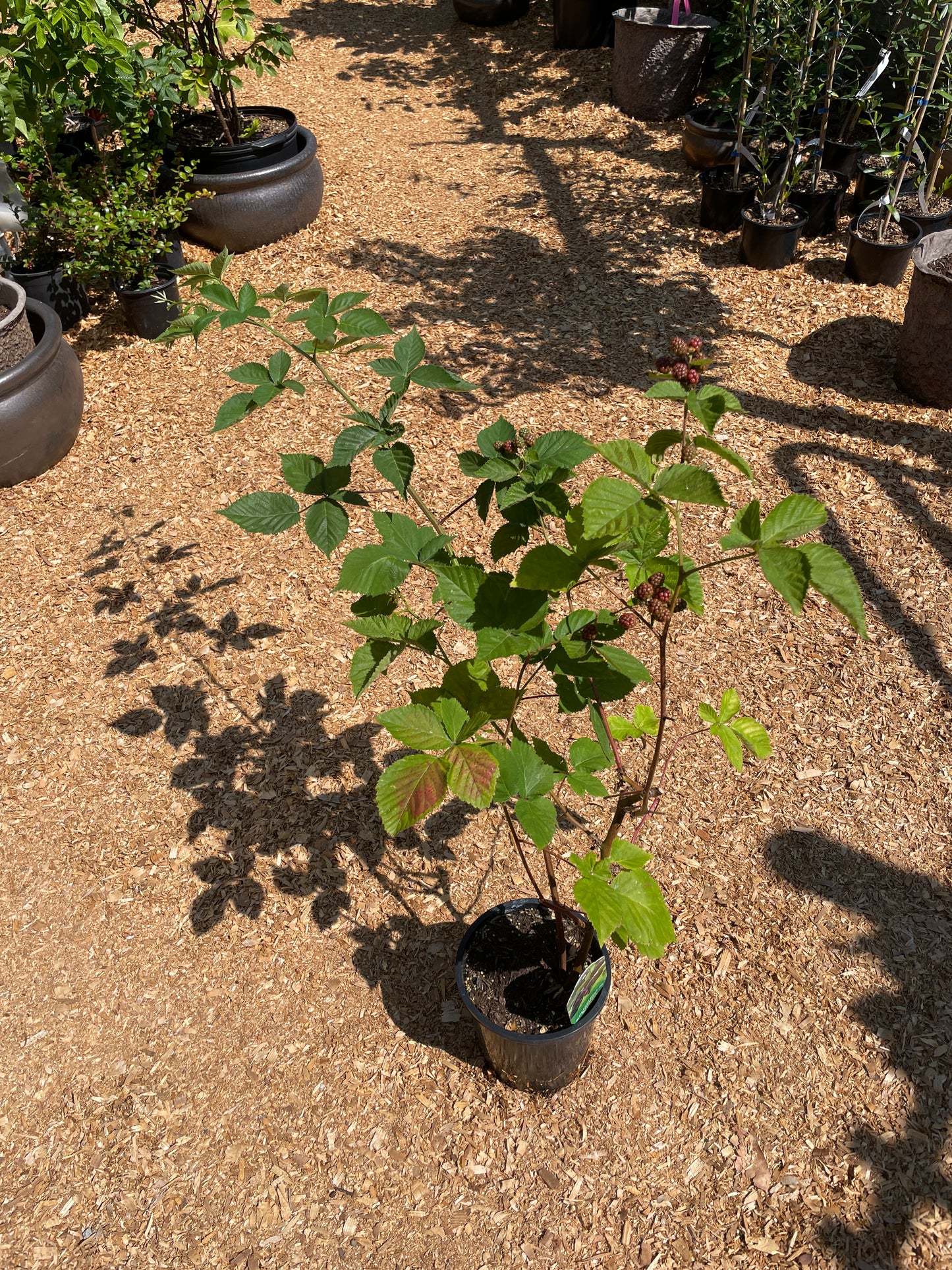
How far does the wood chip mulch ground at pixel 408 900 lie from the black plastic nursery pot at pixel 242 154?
5.10ft

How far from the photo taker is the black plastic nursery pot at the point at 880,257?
201 inches

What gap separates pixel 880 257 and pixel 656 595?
4496 millimetres

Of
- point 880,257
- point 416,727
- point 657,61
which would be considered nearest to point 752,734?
point 416,727

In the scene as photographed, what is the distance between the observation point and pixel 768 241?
17.6 ft

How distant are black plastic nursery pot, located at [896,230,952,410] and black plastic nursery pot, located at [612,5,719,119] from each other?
10.1ft

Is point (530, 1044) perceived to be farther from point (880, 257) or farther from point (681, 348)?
point (880, 257)

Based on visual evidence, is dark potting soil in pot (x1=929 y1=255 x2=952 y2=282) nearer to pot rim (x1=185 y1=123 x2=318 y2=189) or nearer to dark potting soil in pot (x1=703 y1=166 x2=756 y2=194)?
dark potting soil in pot (x1=703 y1=166 x2=756 y2=194)

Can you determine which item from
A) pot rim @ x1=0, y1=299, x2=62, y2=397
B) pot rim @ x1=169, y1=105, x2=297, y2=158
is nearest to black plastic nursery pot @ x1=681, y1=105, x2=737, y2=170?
pot rim @ x1=169, y1=105, x2=297, y2=158

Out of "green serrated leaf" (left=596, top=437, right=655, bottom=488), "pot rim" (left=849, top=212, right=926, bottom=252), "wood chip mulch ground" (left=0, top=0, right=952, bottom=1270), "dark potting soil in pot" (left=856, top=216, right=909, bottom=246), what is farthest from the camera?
"dark potting soil in pot" (left=856, top=216, right=909, bottom=246)

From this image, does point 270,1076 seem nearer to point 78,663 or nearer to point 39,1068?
point 39,1068

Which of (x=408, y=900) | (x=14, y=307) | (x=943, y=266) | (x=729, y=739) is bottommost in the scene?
(x=408, y=900)

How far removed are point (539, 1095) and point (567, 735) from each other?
1183 millimetres

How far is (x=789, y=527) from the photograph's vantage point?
143cm

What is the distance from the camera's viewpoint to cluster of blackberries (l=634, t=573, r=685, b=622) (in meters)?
1.58
